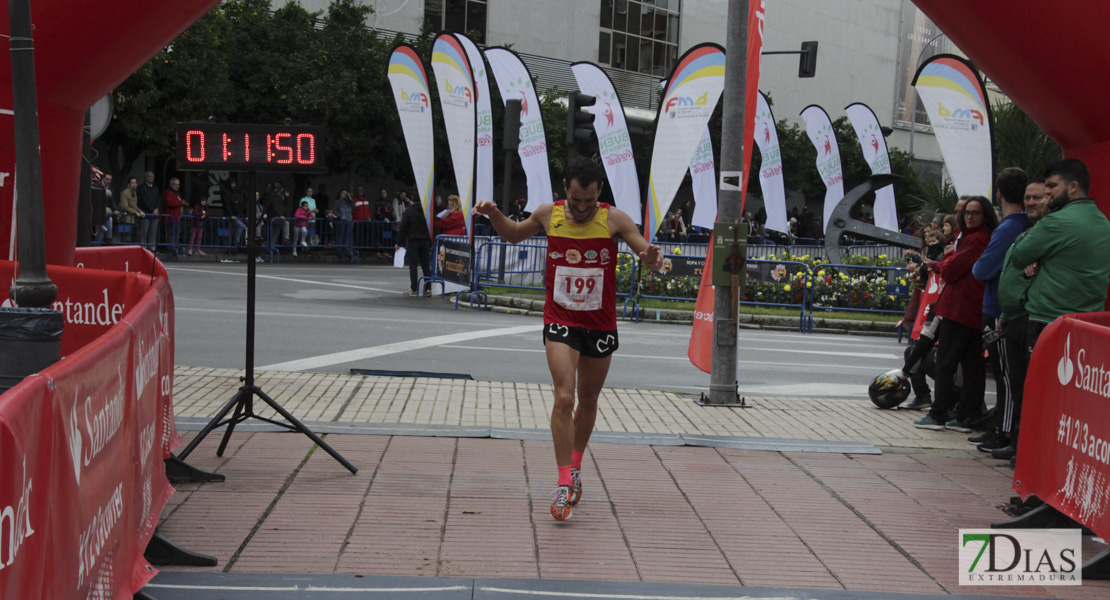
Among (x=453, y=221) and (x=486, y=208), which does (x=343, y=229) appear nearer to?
(x=453, y=221)

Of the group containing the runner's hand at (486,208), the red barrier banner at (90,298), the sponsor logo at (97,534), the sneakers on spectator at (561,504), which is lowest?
the sneakers on spectator at (561,504)

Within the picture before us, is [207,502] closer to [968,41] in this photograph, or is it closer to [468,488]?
[468,488]

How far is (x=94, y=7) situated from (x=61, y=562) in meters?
3.50

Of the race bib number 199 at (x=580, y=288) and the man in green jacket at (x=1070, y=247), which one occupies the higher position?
the man in green jacket at (x=1070, y=247)

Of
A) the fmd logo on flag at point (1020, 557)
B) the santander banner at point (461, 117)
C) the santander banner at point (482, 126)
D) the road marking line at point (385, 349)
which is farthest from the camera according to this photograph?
the santander banner at point (482, 126)

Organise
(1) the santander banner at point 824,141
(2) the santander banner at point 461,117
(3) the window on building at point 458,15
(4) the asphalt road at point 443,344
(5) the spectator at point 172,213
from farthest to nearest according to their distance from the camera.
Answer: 1. (3) the window on building at point 458,15
2. (1) the santander banner at point 824,141
3. (5) the spectator at point 172,213
4. (2) the santander banner at point 461,117
5. (4) the asphalt road at point 443,344

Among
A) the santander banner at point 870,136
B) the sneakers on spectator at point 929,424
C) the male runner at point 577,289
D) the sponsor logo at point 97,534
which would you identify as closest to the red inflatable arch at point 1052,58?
the male runner at point 577,289

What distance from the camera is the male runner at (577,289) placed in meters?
5.55

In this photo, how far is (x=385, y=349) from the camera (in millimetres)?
11922

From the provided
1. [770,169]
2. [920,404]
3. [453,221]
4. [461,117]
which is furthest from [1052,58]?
[770,169]

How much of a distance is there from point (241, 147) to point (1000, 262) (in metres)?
5.30

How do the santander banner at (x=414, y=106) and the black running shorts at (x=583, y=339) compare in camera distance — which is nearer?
the black running shorts at (x=583, y=339)

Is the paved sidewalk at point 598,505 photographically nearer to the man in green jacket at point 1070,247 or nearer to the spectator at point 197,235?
the man in green jacket at point 1070,247

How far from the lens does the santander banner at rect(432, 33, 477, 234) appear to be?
19.3m
